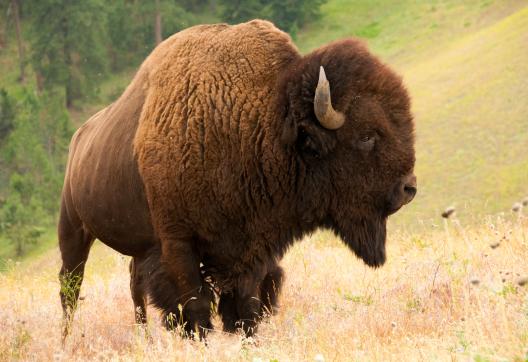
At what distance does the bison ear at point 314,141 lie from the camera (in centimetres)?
499

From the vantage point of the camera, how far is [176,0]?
53.3m

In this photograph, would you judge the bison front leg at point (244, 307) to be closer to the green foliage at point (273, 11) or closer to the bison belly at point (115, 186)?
the bison belly at point (115, 186)

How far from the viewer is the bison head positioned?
500 cm

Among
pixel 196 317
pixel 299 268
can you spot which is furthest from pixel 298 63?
pixel 299 268

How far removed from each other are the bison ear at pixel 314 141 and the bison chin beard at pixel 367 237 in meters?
0.55

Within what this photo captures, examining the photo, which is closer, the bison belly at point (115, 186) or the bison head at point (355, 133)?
the bison head at point (355, 133)

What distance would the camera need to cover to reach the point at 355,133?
5031mm

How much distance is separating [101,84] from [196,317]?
149 ft

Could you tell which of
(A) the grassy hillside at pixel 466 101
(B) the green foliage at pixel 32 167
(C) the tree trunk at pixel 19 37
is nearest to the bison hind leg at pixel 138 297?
(A) the grassy hillside at pixel 466 101

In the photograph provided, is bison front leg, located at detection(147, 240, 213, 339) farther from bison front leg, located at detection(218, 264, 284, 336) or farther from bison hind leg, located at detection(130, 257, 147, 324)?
bison hind leg, located at detection(130, 257, 147, 324)

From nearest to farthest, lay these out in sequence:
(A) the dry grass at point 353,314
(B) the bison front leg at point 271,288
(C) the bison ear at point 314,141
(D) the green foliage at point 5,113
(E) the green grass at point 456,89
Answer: (A) the dry grass at point 353,314
(C) the bison ear at point 314,141
(B) the bison front leg at point 271,288
(E) the green grass at point 456,89
(D) the green foliage at point 5,113

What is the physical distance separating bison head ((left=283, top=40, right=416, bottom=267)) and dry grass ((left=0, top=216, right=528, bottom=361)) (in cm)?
58

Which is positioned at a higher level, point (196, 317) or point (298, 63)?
point (298, 63)

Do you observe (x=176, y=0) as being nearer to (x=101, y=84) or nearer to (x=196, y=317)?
(x=101, y=84)
